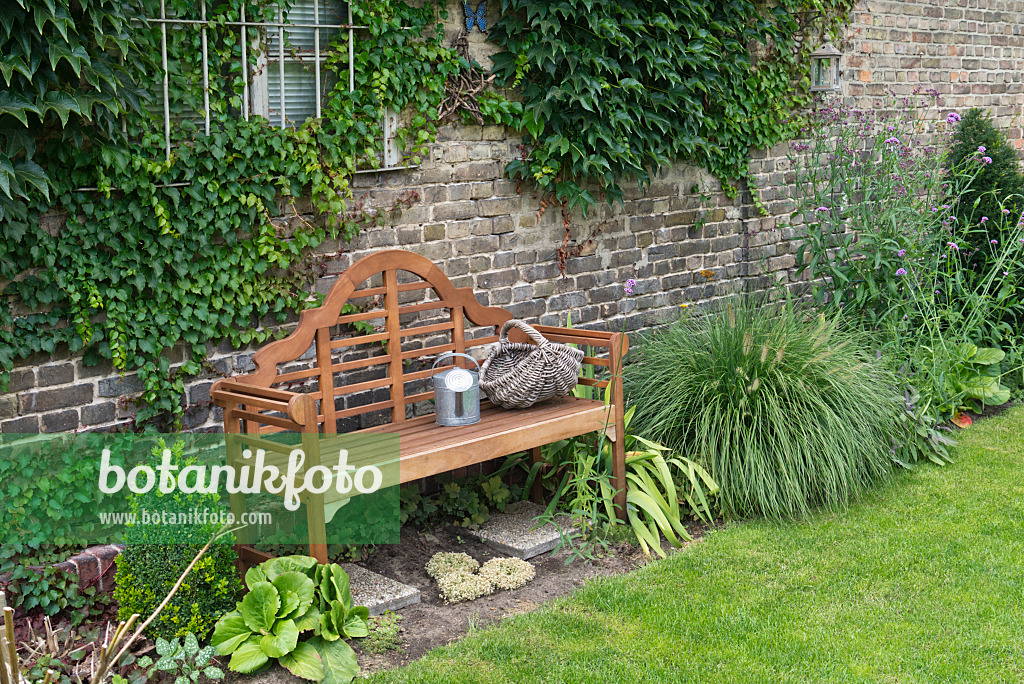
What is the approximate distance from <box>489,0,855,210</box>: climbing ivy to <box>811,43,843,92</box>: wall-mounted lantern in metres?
0.18

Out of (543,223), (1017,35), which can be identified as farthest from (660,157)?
(1017,35)

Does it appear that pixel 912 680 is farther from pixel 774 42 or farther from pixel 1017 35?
pixel 1017 35

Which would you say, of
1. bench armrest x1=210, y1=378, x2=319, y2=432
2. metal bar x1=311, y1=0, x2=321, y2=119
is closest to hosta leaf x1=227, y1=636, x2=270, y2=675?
bench armrest x1=210, y1=378, x2=319, y2=432

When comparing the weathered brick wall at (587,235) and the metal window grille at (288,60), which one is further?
the metal window grille at (288,60)

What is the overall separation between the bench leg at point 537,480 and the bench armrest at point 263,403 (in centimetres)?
146

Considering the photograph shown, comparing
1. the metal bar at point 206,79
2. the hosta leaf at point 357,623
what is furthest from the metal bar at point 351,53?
the hosta leaf at point 357,623

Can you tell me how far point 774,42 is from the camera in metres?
6.18

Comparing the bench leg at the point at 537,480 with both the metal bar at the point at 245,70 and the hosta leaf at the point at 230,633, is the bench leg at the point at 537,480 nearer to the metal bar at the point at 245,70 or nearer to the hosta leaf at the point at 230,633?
the hosta leaf at the point at 230,633

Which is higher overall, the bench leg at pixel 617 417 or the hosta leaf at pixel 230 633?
the bench leg at pixel 617 417

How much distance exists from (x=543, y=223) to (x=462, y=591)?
212cm

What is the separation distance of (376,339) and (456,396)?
0.43 m

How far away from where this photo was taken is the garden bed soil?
3.21 m

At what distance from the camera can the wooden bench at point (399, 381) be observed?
11.2ft

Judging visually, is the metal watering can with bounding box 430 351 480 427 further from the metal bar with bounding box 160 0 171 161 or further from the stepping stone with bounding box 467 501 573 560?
the metal bar with bounding box 160 0 171 161
